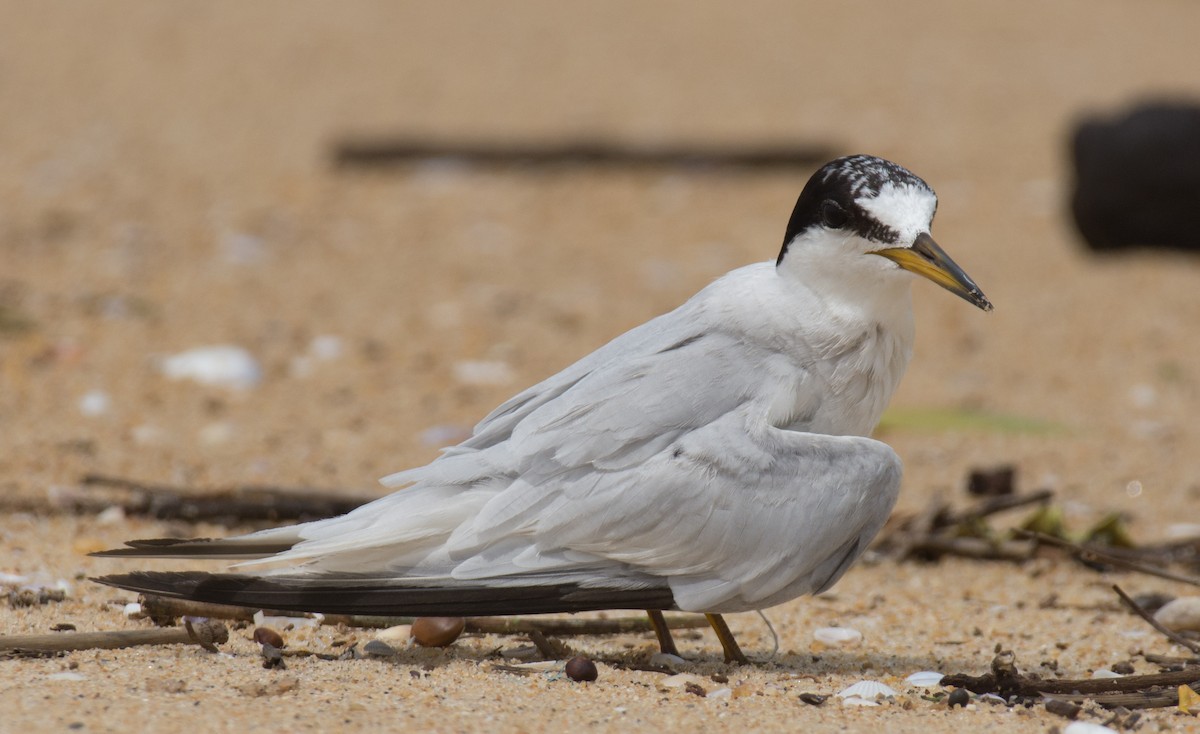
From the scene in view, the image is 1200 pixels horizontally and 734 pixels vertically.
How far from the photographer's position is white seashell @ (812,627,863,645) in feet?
11.5

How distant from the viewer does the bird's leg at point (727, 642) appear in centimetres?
323

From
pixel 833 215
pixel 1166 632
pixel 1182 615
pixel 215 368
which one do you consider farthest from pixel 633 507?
pixel 215 368

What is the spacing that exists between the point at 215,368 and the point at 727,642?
300 cm

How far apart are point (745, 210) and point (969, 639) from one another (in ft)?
16.4

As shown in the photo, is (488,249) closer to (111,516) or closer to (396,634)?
(111,516)

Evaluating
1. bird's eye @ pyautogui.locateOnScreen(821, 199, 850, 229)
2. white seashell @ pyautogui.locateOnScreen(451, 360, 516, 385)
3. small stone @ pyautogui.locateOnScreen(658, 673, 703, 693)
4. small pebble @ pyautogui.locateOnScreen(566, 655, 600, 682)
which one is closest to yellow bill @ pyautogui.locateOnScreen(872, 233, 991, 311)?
bird's eye @ pyautogui.locateOnScreen(821, 199, 850, 229)

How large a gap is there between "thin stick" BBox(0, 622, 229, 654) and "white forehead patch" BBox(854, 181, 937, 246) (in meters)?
1.68

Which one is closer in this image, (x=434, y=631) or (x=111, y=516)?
(x=434, y=631)

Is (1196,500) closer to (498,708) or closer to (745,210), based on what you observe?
(498,708)

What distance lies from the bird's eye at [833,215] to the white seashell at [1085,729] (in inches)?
44.1

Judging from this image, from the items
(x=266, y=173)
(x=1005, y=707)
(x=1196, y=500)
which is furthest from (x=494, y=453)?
(x=266, y=173)

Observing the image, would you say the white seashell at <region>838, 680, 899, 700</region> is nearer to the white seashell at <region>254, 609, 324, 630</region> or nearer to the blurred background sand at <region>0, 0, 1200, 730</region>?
the blurred background sand at <region>0, 0, 1200, 730</region>

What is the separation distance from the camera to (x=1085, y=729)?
2711 millimetres

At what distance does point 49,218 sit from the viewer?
7.45m
